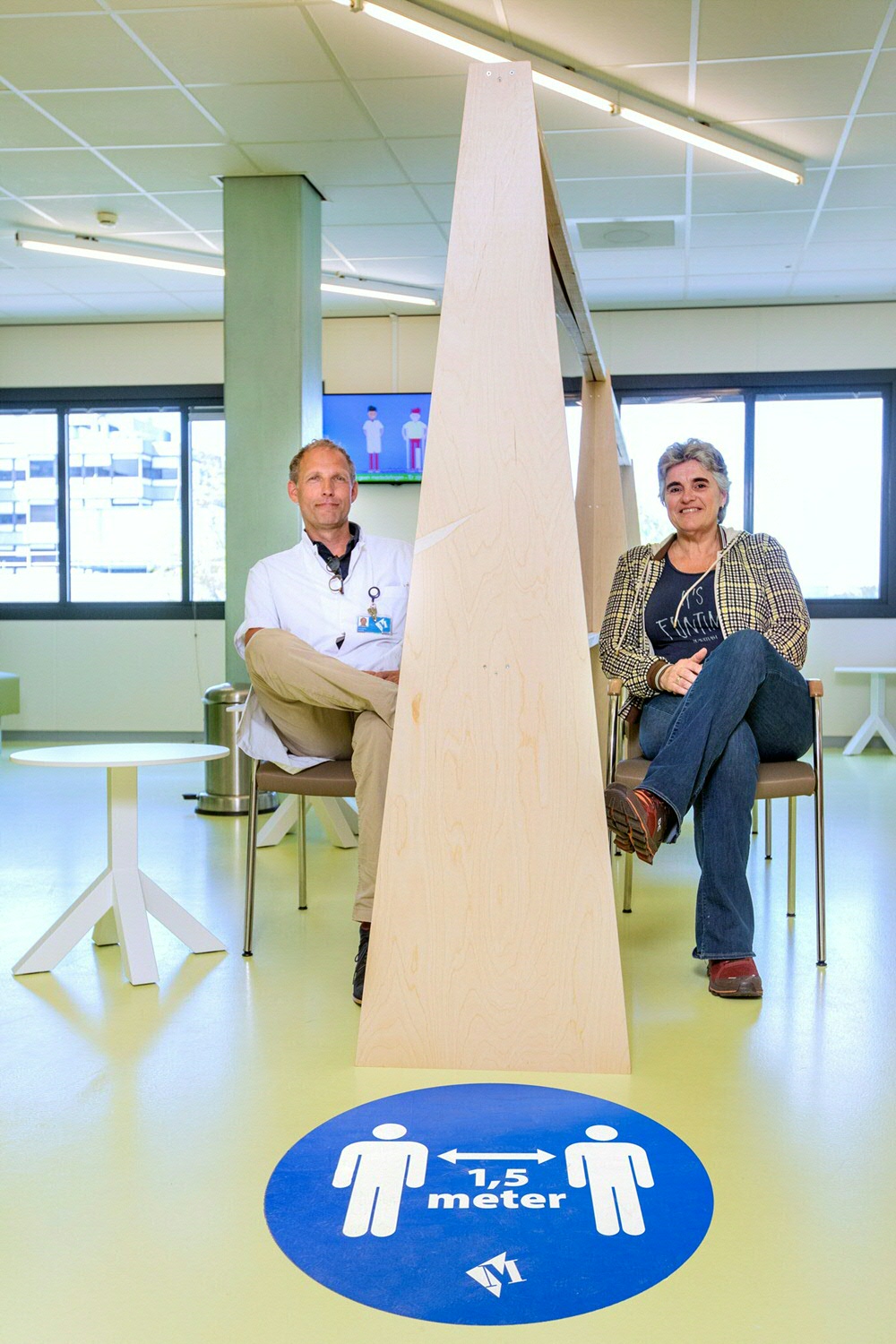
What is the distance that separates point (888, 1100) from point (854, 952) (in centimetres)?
92

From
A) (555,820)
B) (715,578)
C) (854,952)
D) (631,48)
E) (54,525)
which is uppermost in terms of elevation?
(631,48)

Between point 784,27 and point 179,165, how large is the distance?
256 cm

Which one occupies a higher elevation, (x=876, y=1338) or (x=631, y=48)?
(x=631, y=48)

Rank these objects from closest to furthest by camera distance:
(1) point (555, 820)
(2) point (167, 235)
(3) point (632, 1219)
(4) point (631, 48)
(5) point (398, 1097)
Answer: (3) point (632, 1219) < (5) point (398, 1097) < (1) point (555, 820) < (4) point (631, 48) < (2) point (167, 235)

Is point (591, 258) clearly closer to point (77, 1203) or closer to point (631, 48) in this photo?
point (631, 48)

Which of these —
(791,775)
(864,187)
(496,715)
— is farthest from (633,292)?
(496,715)

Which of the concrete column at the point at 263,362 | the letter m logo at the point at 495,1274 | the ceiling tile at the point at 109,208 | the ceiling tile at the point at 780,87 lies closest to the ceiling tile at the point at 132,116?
the concrete column at the point at 263,362

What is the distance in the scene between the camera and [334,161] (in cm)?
Answer: 501

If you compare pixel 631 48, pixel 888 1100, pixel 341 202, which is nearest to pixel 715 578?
pixel 888 1100

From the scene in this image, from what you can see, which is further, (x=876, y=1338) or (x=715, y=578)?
(x=715, y=578)

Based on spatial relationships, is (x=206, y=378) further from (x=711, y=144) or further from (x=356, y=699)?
(x=356, y=699)

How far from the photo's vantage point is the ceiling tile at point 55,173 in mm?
4953

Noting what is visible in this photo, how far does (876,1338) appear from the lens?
4.05ft

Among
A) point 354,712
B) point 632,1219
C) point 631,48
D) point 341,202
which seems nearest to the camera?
point 632,1219
